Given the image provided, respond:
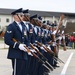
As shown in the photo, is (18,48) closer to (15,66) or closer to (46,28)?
(15,66)

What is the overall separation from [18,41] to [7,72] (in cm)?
368

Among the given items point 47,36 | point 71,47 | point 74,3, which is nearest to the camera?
point 47,36

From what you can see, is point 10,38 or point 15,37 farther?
point 15,37

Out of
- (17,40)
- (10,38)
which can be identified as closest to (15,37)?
(17,40)

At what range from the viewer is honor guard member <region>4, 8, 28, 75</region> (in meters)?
7.09

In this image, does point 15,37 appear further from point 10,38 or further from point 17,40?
point 10,38

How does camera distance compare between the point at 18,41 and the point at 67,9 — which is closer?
the point at 18,41

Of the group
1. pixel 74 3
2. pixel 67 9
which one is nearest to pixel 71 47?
pixel 67 9

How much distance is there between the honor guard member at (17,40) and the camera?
7.09 m

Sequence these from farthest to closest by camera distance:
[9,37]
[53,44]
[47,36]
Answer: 1. [53,44]
2. [47,36]
3. [9,37]

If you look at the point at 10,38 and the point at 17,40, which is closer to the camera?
the point at 10,38

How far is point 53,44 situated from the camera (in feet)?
36.6

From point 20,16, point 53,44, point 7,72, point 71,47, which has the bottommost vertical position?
point 71,47

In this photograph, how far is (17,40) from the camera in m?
7.21
